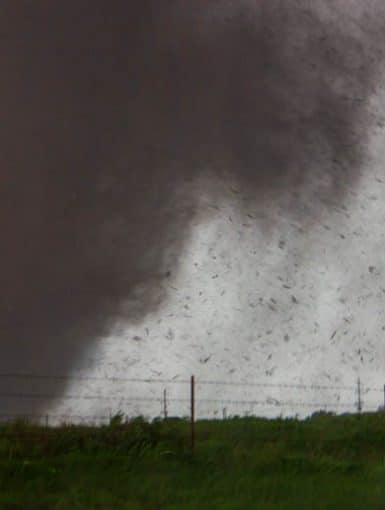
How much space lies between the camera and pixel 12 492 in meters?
9.54

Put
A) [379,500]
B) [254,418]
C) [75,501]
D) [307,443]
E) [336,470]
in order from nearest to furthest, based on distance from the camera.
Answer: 1. [75,501]
2. [379,500]
3. [336,470]
4. [307,443]
5. [254,418]

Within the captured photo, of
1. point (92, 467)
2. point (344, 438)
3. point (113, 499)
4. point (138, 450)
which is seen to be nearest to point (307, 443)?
point (344, 438)

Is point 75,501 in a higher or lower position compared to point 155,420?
lower

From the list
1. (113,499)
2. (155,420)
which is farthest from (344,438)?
(113,499)

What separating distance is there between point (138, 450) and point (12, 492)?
8.83 feet

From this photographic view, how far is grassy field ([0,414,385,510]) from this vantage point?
946 cm

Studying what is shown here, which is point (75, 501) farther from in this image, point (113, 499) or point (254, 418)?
point (254, 418)

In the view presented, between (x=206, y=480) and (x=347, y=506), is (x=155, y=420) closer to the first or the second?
(x=206, y=480)

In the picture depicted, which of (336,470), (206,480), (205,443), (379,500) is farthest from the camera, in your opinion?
(205,443)

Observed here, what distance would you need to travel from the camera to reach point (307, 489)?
1018 cm

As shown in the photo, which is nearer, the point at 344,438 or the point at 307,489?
the point at 307,489

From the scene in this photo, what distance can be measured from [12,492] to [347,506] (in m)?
3.13

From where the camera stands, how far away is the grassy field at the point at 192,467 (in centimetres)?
946

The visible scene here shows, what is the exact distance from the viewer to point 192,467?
37.1 ft
